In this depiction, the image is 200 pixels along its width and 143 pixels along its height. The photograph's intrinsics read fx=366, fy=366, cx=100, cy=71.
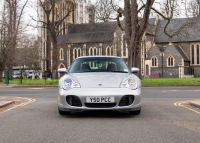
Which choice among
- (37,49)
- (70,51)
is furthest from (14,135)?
(37,49)

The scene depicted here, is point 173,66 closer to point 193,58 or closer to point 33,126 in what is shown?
point 193,58

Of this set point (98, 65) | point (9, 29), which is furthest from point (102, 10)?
point (98, 65)

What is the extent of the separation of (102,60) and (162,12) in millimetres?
25339

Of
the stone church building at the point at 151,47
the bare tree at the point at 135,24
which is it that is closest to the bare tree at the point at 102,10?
the bare tree at the point at 135,24

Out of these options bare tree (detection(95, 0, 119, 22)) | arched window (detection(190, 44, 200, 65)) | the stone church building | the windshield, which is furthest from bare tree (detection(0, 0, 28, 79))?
arched window (detection(190, 44, 200, 65))

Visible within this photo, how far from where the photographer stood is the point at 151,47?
7631 centimetres

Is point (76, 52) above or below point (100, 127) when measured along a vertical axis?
above

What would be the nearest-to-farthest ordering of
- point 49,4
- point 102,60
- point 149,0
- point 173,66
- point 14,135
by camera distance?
point 14,135 < point 102,60 < point 149,0 < point 49,4 < point 173,66

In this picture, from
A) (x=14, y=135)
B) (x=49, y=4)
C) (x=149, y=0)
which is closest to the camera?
(x=14, y=135)

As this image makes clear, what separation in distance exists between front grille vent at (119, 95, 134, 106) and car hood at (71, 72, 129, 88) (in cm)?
36

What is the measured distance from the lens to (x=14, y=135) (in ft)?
21.4

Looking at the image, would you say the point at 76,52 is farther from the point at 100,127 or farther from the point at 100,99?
the point at 100,127

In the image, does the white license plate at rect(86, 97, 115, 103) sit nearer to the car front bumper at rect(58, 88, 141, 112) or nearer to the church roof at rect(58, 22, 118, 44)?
the car front bumper at rect(58, 88, 141, 112)

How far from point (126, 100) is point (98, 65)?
6.05ft
